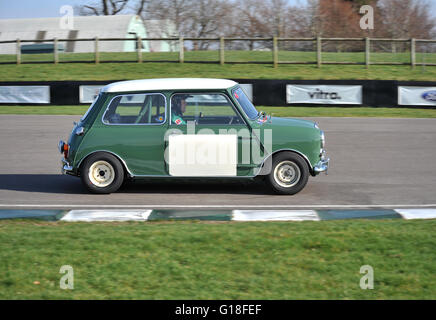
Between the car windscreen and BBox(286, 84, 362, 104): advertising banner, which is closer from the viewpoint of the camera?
the car windscreen

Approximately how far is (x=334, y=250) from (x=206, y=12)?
135ft

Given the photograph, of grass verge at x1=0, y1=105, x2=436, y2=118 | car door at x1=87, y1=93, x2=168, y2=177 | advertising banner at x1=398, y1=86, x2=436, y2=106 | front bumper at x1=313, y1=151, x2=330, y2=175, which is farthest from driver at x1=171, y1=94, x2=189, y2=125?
advertising banner at x1=398, y1=86, x2=436, y2=106

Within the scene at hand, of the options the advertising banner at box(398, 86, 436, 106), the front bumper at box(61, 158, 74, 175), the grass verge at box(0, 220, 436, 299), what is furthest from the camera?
the advertising banner at box(398, 86, 436, 106)

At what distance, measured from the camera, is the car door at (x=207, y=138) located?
344 inches

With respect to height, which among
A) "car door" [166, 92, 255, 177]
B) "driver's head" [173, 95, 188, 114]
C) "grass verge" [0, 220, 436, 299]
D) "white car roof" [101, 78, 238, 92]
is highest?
"white car roof" [101, 78, 238, 92]

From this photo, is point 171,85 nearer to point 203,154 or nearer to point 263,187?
point 203,154

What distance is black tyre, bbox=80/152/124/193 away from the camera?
8953 millimetres

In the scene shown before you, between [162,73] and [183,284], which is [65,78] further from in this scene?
[183,284]

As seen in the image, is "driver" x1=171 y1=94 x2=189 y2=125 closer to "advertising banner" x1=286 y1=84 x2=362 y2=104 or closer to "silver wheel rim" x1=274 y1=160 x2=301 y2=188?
"silver wheel rim" x1=274 y1=160 x2=301 y2=188

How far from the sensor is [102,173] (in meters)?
9.07

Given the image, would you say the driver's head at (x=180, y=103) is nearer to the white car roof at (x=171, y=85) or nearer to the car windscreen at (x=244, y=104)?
the white car roof at (x=171, y=85)

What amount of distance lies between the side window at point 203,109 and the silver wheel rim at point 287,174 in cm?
88

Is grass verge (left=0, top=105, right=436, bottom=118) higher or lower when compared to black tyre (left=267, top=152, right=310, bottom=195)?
higher

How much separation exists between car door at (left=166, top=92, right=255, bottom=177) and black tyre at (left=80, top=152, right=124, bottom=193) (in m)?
0.80
